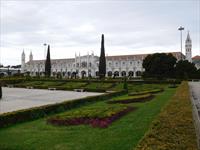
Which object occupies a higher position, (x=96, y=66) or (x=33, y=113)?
(x=96, y=66)

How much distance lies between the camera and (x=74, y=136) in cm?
736

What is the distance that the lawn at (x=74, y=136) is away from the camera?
20.9ft

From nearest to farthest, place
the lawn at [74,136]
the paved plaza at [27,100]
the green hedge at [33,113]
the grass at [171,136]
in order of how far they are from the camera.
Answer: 1. the grass at [171,136]
2. the lawn at [74,136]
3. the green hedge at [33,113]
4. the paved plaza at [27,100]

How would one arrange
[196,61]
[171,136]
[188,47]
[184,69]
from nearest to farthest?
[171,136] < [184,69] < [188,47] < [196,61]

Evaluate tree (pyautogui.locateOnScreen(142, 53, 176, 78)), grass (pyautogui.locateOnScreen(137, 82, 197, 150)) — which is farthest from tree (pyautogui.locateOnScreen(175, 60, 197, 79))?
grass (pyautogui.locateOnScreen(137, 82, 197, 150))

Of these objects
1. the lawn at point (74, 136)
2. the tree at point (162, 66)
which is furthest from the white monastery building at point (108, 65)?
the lawn at point (74, 136)

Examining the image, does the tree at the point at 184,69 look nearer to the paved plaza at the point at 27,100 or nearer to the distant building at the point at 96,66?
the distant building at the point at 96,66

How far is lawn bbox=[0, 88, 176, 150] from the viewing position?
6.36 meters

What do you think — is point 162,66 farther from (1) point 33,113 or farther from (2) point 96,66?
(1) point 33,113

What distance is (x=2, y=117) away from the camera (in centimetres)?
916

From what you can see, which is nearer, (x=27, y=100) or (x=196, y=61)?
(x=27, y=100)

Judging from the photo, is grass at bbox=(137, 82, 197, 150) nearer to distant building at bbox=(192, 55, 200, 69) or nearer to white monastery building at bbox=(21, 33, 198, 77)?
white monastery building at bbox=(21, 33, 198, 77)

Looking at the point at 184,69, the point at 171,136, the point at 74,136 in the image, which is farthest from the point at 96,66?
the point at 171,136

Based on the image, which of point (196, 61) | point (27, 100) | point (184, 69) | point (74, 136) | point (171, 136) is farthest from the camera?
point (196, 61)
